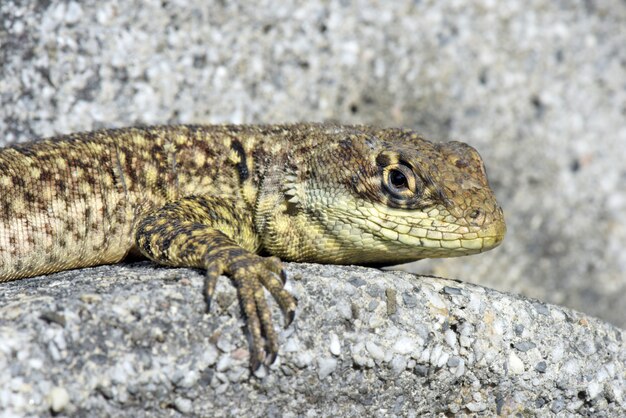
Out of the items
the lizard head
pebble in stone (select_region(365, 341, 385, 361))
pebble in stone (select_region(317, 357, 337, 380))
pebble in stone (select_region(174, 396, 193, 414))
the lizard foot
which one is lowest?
pebble in stone (select_region(174, 396, 193, 414))

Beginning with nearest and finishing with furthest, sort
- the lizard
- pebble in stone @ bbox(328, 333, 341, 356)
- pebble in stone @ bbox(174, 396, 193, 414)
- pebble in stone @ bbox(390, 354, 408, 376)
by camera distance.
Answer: pebble in stone @ bbox(174, 396, 193, 414), pebble in stone @ bbox(328, 333, 341, 356), pebble in stone @ bbox(390, 354, 408, 376), the lizard

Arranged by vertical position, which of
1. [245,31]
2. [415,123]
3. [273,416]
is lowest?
[273,416]

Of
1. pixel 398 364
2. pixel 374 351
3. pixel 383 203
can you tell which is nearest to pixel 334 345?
pixel 374 351

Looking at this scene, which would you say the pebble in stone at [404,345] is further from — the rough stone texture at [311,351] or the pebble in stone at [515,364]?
the pebble in stone at [515,364]

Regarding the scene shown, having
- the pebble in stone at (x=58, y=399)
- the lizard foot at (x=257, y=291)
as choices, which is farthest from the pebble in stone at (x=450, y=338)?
the pebble in stone at (x=58, y=399)

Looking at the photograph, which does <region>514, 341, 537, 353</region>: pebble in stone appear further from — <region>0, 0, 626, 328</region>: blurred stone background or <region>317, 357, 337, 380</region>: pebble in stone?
<region>0, 0, 626, 328</region>: blurred stone background

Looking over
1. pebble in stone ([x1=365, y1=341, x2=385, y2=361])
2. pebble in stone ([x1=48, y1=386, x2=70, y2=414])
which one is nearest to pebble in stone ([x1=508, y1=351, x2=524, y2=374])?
pebble in stone ([x1=365, y1=341, x2=385, y2=361])

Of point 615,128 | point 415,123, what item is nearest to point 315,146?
point 415,123

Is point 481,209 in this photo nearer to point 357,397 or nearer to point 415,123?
point 357,397

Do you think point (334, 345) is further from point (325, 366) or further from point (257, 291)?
point (257, 291)
